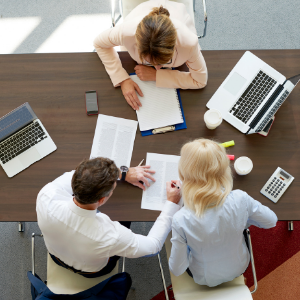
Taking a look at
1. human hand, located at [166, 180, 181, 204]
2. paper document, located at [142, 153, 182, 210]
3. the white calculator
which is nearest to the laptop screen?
paper document, located at [142, 153, 182, 210]

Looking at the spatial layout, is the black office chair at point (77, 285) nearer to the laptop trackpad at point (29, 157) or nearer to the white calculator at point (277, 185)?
the laptop trackpad at point (29, 157)

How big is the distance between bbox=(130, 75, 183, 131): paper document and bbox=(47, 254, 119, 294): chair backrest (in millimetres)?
869

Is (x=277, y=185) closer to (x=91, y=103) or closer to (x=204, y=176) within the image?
(x=204, y=176)

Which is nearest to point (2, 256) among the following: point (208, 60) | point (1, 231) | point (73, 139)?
point (1, 231)

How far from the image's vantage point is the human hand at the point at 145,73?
171 cm

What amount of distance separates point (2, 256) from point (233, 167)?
1.85 m

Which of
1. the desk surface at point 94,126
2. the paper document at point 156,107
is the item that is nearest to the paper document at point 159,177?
the desk surface at point 94,126

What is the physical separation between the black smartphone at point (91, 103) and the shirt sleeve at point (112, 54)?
138 mm

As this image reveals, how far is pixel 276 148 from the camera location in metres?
1.61

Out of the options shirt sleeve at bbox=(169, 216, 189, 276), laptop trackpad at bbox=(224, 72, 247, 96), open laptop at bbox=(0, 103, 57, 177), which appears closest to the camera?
shirt sleeve at bbox=(169, 216, 189, 276)

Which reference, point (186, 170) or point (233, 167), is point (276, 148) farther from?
point (186, 170)

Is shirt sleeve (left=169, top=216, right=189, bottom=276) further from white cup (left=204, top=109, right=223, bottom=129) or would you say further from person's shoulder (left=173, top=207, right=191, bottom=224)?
white cup (left=204, top=109, right=223, bottom=129)

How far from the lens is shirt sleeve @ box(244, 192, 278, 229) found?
1364 mm

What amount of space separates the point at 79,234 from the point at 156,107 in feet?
2.65
